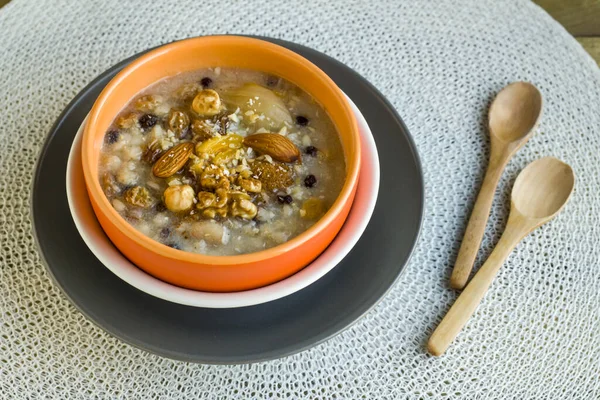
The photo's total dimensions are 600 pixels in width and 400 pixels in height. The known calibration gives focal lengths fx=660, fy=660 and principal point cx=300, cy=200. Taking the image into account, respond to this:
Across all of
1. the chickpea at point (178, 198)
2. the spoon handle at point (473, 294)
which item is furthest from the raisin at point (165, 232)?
the spoon handle at point (473, 294)

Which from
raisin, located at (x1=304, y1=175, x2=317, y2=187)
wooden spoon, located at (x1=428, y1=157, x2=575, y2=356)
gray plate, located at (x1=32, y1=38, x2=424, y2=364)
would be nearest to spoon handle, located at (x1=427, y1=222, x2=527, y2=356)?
wooden spoon, located at (x1=428, y1=157, x2=575, y2=356)

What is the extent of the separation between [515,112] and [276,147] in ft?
2.74

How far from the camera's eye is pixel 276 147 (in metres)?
1.42

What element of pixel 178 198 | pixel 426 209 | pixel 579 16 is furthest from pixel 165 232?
pixel 579 16

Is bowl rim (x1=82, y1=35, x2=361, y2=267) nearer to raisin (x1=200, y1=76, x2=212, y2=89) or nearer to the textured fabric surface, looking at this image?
raisin (x1=200, y1=76, x2=212, y2=89)

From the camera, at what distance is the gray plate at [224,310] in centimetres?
133

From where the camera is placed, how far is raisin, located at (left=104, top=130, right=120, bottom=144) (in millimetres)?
1448

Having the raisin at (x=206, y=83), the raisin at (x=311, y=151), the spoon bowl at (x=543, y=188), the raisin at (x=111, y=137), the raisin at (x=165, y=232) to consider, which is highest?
the raisin at (x=206, y=83)

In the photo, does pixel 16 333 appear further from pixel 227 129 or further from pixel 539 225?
pixel 539 225

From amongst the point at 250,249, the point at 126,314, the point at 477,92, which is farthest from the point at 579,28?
the point at 126,314

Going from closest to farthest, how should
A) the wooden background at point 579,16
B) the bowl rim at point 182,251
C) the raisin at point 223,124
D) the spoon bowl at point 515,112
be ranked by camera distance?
the bowl rim at point 182,251 < the raisin at point 223,124 < the spoon bowl at point 515,112 < the wooden background at point 579,16

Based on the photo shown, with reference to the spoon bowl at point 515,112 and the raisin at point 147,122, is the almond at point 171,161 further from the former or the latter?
the spoon bowl at point 515,112

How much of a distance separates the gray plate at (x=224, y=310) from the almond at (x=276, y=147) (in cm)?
25

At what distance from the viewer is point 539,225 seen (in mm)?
1726
